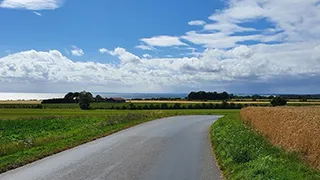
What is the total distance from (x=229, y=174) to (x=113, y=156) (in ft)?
17.5

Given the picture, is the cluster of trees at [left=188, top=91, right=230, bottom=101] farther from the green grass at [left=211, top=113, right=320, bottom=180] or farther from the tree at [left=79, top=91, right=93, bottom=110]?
the green grass at [left=211, top=113, right=320, bottom=180]

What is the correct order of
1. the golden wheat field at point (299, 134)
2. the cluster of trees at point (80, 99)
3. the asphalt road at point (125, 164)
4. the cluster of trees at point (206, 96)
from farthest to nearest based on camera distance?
1. the cluster of trees at point (206, 96)
2. the cluster of trees at point (80, 99)
3. the golden wheat field at point (299, 134)
4. the asphalt road at point (125, 164)

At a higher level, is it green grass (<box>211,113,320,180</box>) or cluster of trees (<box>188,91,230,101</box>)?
cluster of trees (<box>188,91,230,101</box>)

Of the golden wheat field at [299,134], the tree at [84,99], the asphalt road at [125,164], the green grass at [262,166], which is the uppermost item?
the tree at [84,99]

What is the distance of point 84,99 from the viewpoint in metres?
111

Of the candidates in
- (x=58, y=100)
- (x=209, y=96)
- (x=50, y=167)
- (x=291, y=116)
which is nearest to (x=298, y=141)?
(x=291, y=116)

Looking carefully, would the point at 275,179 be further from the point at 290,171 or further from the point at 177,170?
the point at 177,170

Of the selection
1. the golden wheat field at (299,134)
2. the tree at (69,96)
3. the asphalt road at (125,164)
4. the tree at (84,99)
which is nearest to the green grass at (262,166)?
the golden wheat field at (299,134)

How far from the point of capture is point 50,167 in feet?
41.3

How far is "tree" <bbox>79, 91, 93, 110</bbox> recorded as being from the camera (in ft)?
357

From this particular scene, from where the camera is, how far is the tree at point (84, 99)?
108875 mm

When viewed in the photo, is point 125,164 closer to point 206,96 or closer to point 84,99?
point 84,99

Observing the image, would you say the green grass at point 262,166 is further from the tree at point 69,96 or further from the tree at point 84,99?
the tree at point 69,96

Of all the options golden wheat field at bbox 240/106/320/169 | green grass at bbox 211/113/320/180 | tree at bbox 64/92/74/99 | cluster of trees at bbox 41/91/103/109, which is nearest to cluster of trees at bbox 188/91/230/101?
cluster of trees at bbox 41/91/103/109
